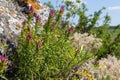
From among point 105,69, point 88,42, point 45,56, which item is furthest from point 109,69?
point 45,56

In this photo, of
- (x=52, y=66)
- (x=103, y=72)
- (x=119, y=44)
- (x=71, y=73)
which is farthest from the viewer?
(x=119, y=44)

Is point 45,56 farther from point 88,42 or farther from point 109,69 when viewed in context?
point 88,42

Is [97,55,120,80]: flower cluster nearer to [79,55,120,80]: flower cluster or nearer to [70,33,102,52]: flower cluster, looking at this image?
[79,55,120,80]: flower cluster

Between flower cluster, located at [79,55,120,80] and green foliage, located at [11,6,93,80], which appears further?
flower cluster, located at [79,55,120,80]

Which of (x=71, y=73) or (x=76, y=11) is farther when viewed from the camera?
(x=76, y=11)

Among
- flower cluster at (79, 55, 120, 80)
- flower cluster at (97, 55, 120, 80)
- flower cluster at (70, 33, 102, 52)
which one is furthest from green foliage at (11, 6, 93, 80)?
flower cluster at (70, 33, 102, 52)

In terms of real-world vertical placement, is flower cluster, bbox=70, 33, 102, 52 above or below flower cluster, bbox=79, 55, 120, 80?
above

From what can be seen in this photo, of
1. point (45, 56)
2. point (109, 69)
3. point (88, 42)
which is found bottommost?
point (109, 69)

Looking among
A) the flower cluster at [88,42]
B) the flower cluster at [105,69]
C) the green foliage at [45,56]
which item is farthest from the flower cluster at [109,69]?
the green foliage at [45,56]

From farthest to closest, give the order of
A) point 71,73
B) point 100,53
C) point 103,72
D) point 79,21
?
point 79,21 < point 100,53 < point 103,72 < point 71,73

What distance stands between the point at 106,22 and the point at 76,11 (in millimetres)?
1537

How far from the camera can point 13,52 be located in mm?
7434

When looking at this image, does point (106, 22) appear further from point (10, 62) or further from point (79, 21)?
point (10, 62)

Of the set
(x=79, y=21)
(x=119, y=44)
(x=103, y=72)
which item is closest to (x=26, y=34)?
(x=103, y=72)
